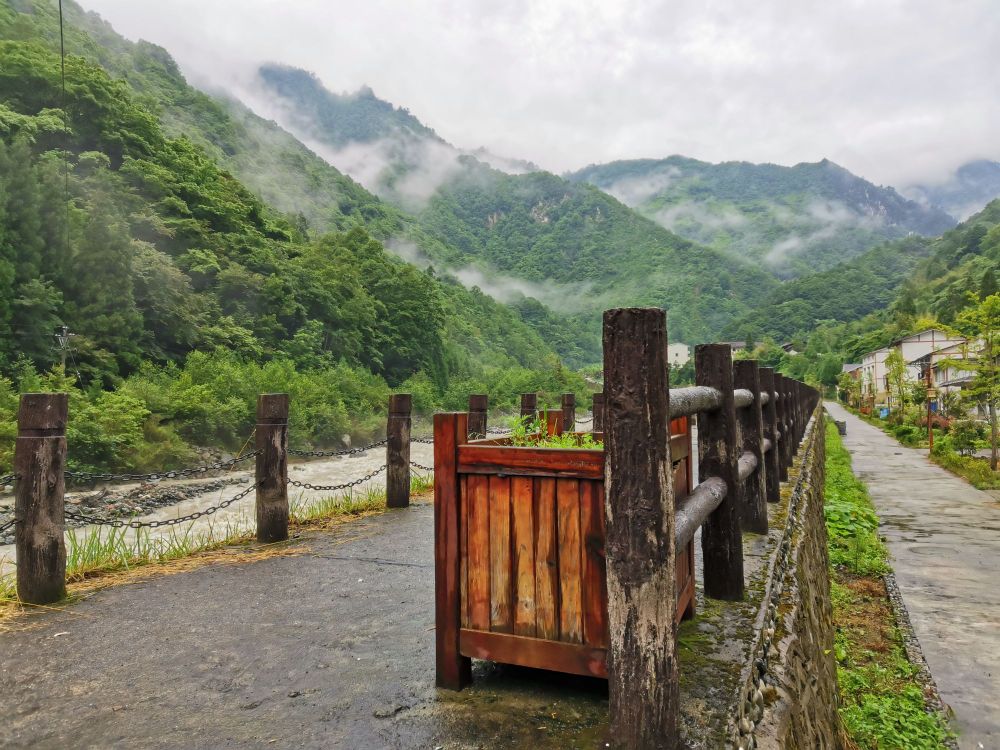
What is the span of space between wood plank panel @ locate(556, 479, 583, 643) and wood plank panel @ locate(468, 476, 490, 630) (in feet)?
A: 0.94

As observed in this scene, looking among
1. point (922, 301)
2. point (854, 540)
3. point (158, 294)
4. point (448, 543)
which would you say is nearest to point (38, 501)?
point (448, 543)

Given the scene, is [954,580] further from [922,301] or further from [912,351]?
[922,301]

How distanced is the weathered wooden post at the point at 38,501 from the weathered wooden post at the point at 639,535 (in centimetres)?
348

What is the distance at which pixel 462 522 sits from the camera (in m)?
2.27

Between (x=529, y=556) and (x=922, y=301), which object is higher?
(x=922, y=301)

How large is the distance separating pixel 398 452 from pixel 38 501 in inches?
149

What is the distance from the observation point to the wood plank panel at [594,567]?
2000 millimetres

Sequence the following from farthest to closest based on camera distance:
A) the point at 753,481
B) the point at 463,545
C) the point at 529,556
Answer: the point at 753,481 → the point at 463,545 → the point at 529,556

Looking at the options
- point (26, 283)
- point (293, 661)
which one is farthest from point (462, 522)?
point (26, 283)

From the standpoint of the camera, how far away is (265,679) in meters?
2.58

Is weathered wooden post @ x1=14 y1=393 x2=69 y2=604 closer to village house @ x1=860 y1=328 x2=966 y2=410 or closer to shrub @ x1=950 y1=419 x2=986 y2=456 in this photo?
shrub @ x1=950 y1=419 x2=986 y2=456

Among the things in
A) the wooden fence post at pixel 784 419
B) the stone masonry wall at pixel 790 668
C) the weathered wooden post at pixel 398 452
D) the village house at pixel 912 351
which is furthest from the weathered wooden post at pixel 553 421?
the village house at pixel 912 351

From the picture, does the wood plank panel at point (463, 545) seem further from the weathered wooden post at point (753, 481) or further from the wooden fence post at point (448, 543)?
the weathered wooden post at point (753, 481)

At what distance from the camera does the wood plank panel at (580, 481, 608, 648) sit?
2.00m
